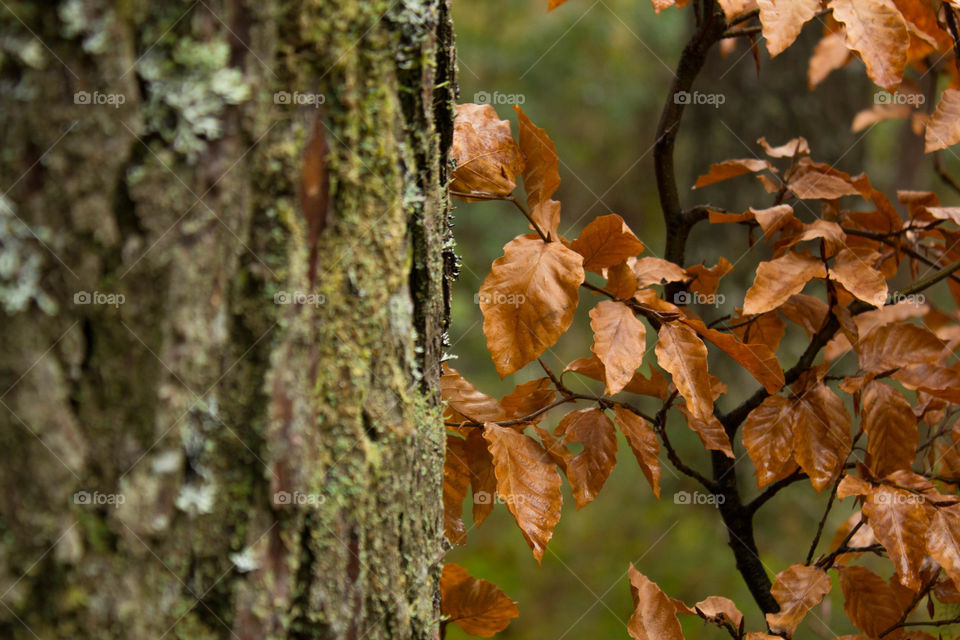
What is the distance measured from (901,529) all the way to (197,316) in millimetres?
866

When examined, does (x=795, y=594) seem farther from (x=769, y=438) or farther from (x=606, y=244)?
(x=606, y=244)

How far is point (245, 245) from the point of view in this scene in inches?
23.7

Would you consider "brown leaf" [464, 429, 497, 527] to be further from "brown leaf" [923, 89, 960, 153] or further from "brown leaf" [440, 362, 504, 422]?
"brown leaf" [923, 89, 960, 153]

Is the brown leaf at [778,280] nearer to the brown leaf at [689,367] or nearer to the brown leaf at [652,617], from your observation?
the brown leaf at [689,367]

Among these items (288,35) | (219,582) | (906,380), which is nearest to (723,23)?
(906,380)

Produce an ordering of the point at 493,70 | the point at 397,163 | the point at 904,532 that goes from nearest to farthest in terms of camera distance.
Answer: the point at 397,163, the point at 904,532, the point at 493,70

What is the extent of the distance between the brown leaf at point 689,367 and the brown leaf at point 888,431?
10.9 inches

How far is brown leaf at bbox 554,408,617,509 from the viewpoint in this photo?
3.07ft

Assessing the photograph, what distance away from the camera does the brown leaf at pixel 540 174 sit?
902 millimetres

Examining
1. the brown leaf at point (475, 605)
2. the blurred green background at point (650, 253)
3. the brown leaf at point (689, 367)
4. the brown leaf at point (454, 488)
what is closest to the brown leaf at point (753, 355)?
the brown leaf at point (689, 367)

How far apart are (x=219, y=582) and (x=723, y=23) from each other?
3.29ft

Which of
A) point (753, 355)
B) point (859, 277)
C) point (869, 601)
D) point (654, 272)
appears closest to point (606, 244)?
point (654, 272)

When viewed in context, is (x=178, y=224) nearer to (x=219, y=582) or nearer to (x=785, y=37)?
(x=219, y=582)

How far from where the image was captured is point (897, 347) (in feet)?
3.30
